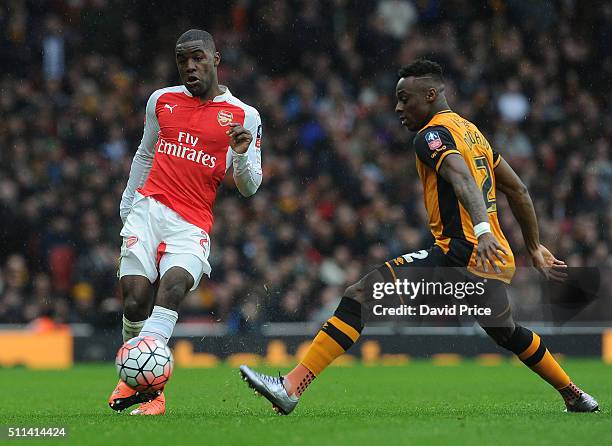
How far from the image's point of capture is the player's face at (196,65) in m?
7.18

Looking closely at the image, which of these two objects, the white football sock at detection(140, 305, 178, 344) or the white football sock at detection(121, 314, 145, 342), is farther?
the white football sock at detection(121, 314, 145, 342)

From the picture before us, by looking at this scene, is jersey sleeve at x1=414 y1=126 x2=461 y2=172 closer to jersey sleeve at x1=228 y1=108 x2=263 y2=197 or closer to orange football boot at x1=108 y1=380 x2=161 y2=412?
jersey sleeve at x1=228 y1=108 x2=263 y2=197

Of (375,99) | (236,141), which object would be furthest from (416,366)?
(236,141)

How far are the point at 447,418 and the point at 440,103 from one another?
188 centimetres

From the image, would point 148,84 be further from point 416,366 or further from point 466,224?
→ point 466,224

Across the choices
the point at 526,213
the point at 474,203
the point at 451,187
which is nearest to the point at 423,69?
the point at 451,187

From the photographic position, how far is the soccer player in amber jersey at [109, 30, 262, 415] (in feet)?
23.4

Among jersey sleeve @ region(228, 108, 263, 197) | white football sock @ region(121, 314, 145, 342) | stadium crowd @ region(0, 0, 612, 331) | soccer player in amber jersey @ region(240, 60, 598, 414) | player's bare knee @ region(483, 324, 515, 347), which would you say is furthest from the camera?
stadium crowd @ region(0, 0, 612, 331)

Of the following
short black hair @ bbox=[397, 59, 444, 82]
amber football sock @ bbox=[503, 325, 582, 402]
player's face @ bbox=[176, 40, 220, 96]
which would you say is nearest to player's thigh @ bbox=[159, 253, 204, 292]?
player's face @ bbox=[176, 40, 220, 96]

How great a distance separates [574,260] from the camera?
16281 millimetres

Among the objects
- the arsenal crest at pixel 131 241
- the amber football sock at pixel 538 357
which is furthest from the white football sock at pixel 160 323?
the amber football sock at pixel 538 357

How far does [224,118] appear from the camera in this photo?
289 inches

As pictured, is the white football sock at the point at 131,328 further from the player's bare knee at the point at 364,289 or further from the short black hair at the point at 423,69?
the short black hair at the point at 423,69

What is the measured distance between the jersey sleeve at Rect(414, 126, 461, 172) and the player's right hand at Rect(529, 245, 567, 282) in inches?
41.6
